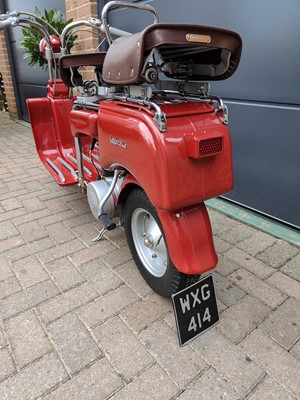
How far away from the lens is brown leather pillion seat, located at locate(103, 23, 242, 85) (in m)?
1.23

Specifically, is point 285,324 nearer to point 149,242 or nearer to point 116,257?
point 149,242

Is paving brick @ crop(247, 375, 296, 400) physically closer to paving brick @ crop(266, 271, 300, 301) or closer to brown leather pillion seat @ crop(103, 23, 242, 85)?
paving brick @ crop(266, 271, 300, 301)

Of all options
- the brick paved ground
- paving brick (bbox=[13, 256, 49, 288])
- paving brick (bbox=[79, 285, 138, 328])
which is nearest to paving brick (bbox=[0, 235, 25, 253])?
the brick paved ground

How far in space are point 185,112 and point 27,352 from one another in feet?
4.26

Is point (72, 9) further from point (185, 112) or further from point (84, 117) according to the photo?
point (185, 112)

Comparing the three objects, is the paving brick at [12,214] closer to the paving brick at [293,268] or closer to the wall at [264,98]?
the wall at [264,98]

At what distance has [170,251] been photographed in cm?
146

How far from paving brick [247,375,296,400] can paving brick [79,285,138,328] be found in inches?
28.6

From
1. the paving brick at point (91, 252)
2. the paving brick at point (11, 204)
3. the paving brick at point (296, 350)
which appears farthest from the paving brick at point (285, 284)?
the paving brick at point (11, 204)

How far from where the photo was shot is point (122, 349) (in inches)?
57.4

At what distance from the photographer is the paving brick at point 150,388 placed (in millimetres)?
1259

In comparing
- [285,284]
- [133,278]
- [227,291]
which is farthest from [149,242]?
[285,284]

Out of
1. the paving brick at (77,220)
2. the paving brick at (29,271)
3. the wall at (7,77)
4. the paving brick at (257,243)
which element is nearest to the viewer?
the paving brick at (29,271)

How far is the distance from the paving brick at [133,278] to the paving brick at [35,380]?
1.87ft
